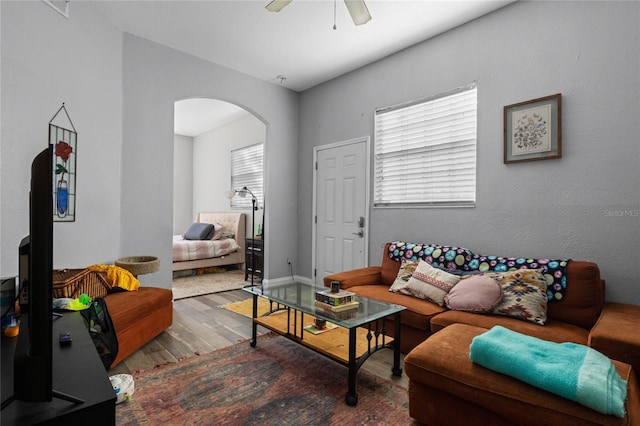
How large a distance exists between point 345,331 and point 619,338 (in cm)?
158

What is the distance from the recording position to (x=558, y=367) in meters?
1.41

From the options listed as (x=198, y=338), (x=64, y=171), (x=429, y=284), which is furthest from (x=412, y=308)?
(x=64, y=171)

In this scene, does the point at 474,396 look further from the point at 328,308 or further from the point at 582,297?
the point at 582,297

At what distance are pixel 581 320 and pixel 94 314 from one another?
3.32 metres

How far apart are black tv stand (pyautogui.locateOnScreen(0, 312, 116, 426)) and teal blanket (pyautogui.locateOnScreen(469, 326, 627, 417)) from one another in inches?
60.4

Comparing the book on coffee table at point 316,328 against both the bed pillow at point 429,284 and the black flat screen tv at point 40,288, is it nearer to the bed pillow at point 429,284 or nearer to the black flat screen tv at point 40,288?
the bed pillow at point 429,284

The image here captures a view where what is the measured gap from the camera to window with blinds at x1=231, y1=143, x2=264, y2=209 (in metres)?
6.36

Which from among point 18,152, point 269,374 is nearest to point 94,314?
point 269,374

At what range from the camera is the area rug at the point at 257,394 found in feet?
5.97

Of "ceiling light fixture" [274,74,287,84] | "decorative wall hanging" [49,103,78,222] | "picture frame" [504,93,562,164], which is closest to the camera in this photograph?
"picture frame" [504,93,562,164]

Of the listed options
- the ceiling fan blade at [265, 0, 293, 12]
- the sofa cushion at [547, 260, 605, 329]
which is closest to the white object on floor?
the ceiling fan blade at [265, 0, 293, 12]

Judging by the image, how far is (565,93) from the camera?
8.84ft

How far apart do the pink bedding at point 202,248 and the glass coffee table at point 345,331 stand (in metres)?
3.30

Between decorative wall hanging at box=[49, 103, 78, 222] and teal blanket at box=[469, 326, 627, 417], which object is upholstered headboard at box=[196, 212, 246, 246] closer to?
decorative wall hanging at box=[49, 103, 78, 222]
